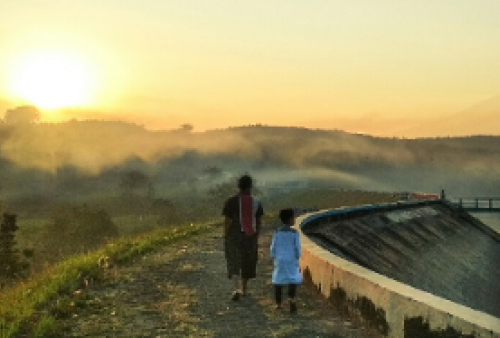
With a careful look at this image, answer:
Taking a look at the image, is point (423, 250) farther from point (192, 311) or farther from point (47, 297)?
point (47, 297)

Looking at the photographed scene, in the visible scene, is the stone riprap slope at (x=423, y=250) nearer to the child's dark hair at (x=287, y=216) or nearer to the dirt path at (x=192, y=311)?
the dirt path at (x=192, y=311)

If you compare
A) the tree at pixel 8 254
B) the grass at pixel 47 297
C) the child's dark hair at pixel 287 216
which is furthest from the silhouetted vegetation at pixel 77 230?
the child's dark hair at pixel 287 216

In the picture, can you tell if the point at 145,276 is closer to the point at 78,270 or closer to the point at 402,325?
the point at 78,270

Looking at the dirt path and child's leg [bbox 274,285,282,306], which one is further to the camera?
child's leg [bbox 274,285,282,306]

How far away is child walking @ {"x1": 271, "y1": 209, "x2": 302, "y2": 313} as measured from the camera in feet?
30.2

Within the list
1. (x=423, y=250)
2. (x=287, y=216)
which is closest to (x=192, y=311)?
(x=287, y=216)

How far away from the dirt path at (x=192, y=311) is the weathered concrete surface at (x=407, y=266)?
1.82 feet

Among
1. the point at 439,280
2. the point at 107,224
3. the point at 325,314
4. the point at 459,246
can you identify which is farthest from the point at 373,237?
the point at 107,224

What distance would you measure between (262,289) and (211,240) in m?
10.4

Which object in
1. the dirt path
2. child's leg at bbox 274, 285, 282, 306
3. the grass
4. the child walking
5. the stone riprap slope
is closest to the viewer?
the dirt path

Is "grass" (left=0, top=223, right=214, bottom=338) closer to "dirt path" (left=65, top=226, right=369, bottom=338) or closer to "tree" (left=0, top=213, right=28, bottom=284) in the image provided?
"dirt path" (left=65, top=226, right=369, bottom=338)

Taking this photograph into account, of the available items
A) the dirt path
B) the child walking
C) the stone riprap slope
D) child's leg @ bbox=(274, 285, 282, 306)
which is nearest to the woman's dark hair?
the child walking

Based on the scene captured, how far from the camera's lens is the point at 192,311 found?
9.45 m

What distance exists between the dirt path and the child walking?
0.47 m
